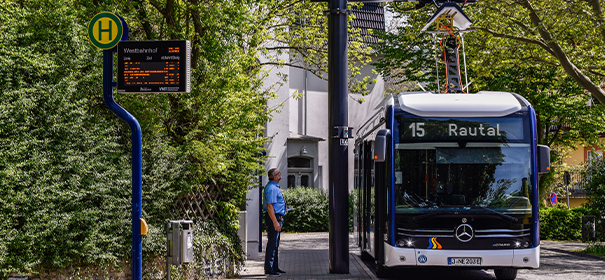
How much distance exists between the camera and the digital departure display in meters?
9.46

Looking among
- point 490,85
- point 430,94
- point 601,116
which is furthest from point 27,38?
point 601,116

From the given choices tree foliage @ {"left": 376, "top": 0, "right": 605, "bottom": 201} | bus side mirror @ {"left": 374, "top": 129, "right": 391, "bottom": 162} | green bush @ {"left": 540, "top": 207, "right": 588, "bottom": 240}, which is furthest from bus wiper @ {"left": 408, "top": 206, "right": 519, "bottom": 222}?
green bush @ {"left": 540, "top": 207, "right": 588, "bottom": 240}

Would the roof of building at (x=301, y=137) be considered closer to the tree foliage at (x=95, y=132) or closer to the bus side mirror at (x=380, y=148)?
the tree foliage at (x=95, y=132)

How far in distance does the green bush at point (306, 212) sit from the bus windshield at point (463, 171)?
51.5 ft

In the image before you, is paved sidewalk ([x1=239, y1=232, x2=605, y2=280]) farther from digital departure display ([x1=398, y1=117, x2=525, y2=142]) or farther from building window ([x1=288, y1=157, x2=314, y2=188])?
building window ([x1=288, y1=157, x2=314, y2=188])

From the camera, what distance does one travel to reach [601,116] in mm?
23516

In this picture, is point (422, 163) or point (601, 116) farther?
point (601, 116)

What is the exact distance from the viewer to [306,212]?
82.4 feet

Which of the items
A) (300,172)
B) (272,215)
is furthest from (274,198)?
(300,172)

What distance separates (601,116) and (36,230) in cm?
2197

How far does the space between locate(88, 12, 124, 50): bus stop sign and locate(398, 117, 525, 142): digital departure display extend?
4.76 meters

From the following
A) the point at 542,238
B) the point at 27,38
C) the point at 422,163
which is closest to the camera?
the point at 27,38

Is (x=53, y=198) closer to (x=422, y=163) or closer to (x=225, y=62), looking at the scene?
(x=225, y=62)

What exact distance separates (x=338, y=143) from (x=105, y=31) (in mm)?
5012
